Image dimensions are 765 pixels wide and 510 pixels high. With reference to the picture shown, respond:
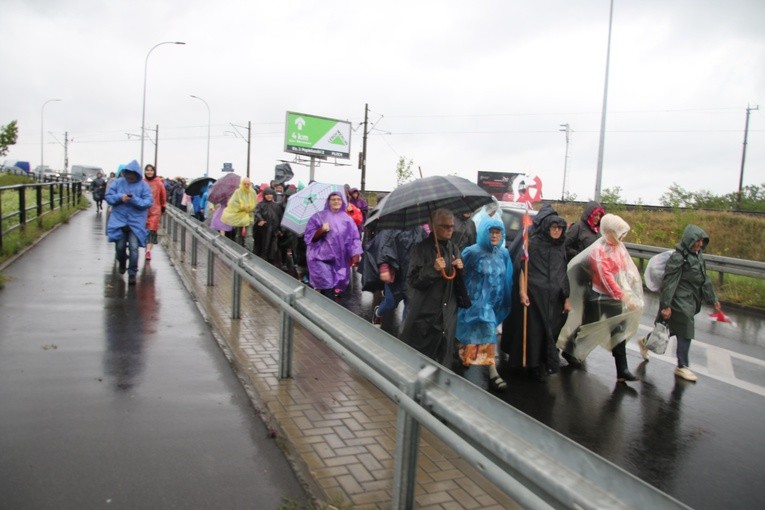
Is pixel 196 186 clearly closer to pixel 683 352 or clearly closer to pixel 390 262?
pixel 390 262

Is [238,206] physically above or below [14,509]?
above

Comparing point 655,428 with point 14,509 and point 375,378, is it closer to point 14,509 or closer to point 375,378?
point 375,378

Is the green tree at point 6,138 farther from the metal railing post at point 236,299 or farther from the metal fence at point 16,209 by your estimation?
the metal railing post at point 236,299

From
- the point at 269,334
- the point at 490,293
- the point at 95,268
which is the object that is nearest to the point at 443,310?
the point at 490,293

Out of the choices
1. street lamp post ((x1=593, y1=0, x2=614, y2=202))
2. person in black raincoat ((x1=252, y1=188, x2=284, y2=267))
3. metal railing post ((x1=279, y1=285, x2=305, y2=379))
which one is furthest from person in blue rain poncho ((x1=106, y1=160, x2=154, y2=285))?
street lamp post ((x1=593, y1=0, x2=614, y2=202))

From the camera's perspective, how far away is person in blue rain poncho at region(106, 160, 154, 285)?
955 centimetres

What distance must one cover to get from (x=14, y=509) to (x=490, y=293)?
4091mm

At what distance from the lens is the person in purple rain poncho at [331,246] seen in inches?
314

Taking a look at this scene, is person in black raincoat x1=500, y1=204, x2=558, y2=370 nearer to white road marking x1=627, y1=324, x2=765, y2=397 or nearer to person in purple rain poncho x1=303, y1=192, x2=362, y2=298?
white road marking x1=627, y1=324, x2=765, y2=397

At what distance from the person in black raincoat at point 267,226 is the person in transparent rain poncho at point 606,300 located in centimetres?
681

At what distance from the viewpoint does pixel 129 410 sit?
4.52 m

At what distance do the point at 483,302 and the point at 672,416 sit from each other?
72.0 inches

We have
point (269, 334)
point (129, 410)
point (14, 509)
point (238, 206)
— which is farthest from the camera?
point (238, 206)

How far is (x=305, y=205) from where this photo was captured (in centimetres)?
909
